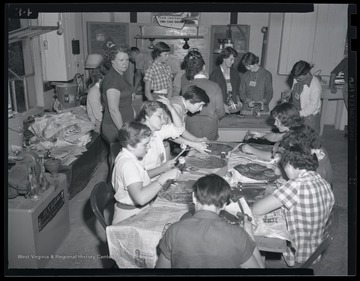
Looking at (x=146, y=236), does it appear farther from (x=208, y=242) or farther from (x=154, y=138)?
(x=154, y=138)

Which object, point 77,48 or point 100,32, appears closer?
point 77,48

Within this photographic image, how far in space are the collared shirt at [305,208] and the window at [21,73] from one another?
4.18m

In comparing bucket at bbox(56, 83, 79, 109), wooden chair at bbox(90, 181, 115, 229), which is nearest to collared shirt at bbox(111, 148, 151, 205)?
wooden chair at bbox(90, 181, 115, 229)

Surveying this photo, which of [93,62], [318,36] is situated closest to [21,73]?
[93,62]

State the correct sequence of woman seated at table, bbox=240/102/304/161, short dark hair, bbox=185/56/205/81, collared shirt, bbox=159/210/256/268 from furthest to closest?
short dark hair, bbox=185/56/205/81 → woman seated at table, bbox=240/102/304/161 → collared shirt, bbox=159/210/256/268

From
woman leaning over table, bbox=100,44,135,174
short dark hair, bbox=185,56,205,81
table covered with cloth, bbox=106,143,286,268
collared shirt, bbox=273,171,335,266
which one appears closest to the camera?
table covered with cloth, bbox=106,143,286,268

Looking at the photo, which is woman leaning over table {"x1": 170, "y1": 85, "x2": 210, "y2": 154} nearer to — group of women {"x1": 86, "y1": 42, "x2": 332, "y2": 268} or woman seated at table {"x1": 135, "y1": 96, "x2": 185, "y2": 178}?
group of women {"x1": 86, "y1": 42, "x2": 332, "y2": 268}

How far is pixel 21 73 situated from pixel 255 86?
141 inches

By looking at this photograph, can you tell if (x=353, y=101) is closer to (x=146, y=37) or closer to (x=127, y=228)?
(x=127, y=228)

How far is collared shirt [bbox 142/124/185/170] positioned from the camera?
11.2 feet

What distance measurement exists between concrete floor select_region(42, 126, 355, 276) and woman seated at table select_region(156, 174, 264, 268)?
932mm
